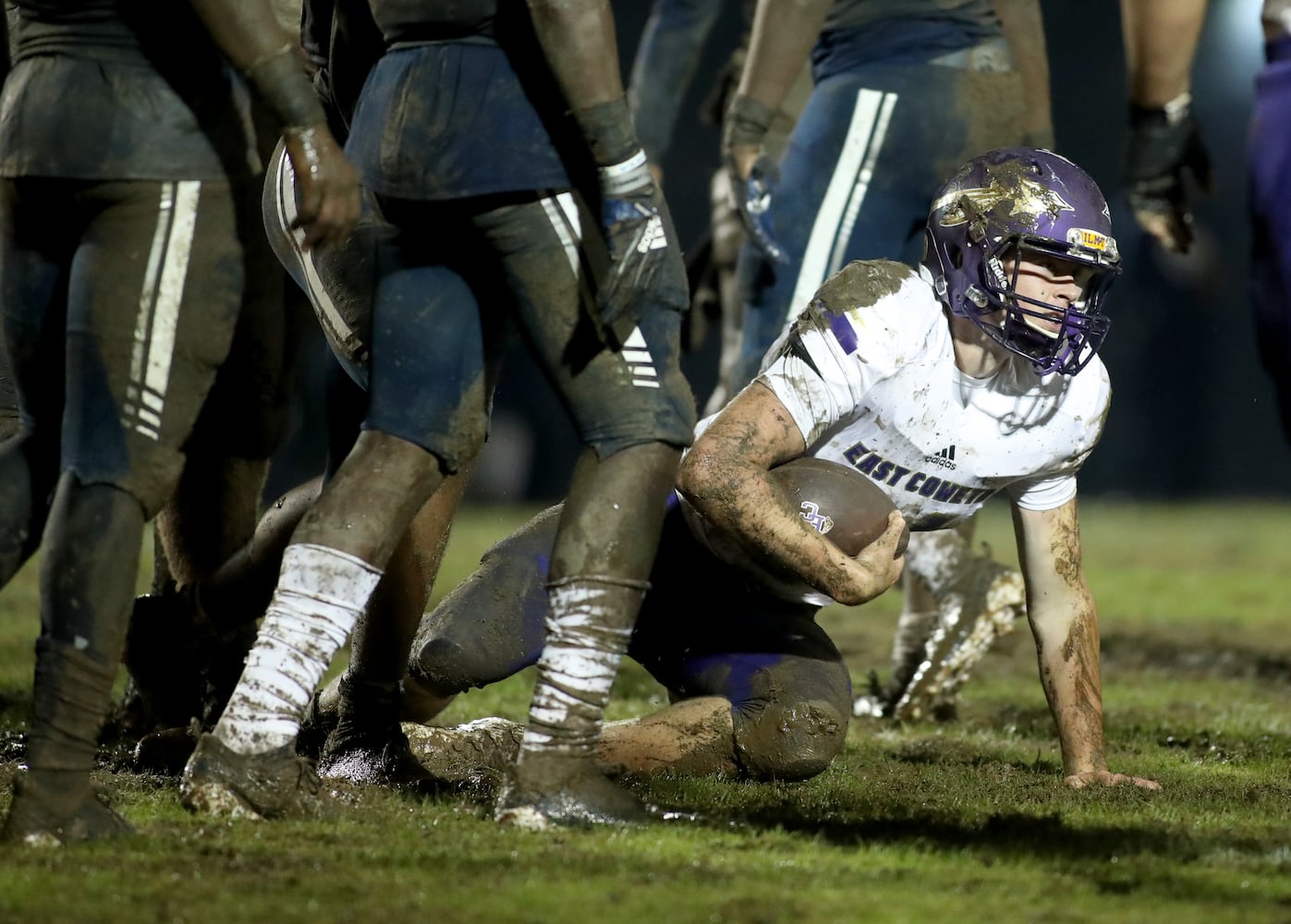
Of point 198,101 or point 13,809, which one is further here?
point 198,101

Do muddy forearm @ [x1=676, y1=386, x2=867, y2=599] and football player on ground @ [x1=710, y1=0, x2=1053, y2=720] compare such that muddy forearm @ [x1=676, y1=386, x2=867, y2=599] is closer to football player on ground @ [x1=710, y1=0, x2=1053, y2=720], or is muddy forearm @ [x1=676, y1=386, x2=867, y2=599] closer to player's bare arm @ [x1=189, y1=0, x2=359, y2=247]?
player's bare arm @ [x1=189, y1=0, x2=359, y2=247]

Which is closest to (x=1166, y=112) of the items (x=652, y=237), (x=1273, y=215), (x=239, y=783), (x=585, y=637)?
(x=1273, y=215)

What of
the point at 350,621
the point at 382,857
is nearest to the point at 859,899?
the point at 382,857

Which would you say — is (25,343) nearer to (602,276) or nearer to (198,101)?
(198,101)

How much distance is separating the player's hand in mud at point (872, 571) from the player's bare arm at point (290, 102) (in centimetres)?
128

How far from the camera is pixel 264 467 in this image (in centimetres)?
439

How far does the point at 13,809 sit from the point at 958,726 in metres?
3.04

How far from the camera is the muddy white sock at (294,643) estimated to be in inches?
126

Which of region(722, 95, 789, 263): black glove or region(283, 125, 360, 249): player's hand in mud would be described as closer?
region(283, 125, 360, 249): player's hand in mud

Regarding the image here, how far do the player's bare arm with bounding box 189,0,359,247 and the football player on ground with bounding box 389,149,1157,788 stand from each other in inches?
37.4

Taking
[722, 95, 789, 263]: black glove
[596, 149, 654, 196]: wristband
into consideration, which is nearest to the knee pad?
[596, 149, 654, 196]: wristband

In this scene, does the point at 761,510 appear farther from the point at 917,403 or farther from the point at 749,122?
the point at 749,122

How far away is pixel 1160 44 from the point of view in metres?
5.12

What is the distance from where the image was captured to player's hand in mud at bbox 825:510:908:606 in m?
3.62
